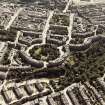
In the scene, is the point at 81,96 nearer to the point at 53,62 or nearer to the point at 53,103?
the point at 53,103

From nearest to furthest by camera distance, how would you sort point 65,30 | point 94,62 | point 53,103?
point 53,103 → point 94,62 → point 65,30

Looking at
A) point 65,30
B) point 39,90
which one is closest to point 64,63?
point 39,90

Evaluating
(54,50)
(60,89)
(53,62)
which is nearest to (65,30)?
(54,50)

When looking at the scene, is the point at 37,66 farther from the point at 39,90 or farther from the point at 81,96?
the point at 81,96

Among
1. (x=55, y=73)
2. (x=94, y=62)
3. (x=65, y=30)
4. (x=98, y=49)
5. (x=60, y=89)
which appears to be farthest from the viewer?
(x=65, y=30)

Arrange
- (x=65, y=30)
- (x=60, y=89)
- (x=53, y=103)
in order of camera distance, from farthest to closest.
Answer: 1. (x=65, y=30)
2. (x=60, y=89)
3. (x=53, y=103)

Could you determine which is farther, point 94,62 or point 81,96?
point 94,62
